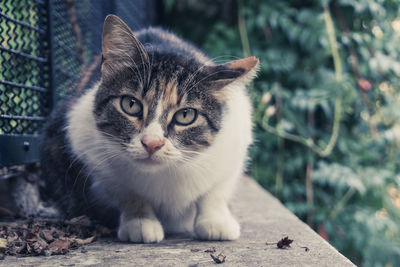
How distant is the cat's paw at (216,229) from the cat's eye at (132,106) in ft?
1.59

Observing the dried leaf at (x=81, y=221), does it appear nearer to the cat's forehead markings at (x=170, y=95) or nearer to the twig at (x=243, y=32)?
the cat's forehead markings at (x=170, y=95)

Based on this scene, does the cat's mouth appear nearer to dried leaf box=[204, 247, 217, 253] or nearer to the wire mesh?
dried leaf box=[204, 247, 217, 253]

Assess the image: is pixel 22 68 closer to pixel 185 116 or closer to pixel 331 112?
pixel 185 116

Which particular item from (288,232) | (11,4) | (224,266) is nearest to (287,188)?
(288,232)

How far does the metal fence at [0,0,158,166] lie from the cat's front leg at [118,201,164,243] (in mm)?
574

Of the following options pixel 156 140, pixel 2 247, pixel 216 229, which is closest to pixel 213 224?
pixel 216 229

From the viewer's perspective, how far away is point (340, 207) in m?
3.01

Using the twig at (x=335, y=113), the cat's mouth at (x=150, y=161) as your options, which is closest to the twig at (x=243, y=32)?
the twig at (x=335, y=113)

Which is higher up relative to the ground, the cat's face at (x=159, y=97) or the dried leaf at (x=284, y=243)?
the cat's face at (x=159, y=97)

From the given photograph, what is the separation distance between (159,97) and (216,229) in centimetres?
54

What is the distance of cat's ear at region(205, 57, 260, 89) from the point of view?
1582 millimetres

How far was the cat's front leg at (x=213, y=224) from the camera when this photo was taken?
1.58 m

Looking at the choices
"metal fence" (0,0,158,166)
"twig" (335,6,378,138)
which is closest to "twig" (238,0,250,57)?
"twig" (335,6,378,138)

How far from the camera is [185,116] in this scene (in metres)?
1.58
